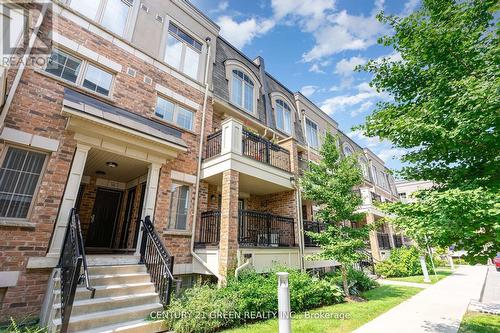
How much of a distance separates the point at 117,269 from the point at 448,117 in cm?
812

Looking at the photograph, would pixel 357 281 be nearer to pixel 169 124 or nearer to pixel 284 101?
pixel 169 124

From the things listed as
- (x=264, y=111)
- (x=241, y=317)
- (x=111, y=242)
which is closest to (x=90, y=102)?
(x=111, y=242)

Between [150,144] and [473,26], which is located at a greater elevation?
[473,26]

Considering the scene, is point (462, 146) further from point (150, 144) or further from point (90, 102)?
point (90, 102)

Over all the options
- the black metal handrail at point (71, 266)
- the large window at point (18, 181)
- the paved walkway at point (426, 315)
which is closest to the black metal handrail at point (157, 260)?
the black metal handrail at point (71, 266)

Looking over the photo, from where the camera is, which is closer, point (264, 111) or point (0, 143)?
point (0, 143)

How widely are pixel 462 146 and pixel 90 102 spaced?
8.91 m

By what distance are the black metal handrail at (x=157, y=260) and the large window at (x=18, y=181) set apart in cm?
270

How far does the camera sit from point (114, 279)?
5.68 metres

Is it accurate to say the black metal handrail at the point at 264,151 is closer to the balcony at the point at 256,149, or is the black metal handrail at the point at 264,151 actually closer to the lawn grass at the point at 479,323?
the balcony at the point at 256,149

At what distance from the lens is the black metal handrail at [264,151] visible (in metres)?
9.26

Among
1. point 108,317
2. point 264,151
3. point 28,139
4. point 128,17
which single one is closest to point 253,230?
point 264,151

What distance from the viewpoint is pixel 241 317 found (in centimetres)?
579

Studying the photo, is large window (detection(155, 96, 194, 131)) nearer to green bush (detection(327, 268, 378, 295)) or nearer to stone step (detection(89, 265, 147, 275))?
stone step (detection(89, 265, 147, 275))
